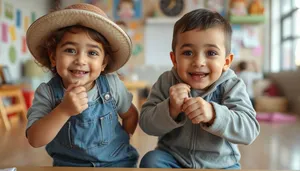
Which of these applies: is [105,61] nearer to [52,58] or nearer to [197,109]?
[52,58]

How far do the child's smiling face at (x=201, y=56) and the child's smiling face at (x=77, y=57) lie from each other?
0.22 m

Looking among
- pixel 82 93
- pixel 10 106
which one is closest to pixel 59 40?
pixel 82 93

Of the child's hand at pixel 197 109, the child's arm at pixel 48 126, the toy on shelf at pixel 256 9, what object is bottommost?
the child's arm at pixel 48 126

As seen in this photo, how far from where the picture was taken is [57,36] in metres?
0.80

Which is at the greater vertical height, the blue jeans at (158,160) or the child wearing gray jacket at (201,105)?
the child wearing gray jacket at (201,105)

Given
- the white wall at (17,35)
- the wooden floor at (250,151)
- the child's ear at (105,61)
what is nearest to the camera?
the child's ear at (105,61)

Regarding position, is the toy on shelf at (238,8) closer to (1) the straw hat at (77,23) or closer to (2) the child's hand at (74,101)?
(1) the straw hat at (77,23)

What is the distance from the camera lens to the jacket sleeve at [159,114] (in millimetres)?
762

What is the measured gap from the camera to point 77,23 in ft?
2.55

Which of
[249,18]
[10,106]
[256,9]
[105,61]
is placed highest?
[256,9]

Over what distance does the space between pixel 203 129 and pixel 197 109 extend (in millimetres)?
153

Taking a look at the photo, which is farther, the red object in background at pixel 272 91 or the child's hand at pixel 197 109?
the red object in background at pixel 272 91

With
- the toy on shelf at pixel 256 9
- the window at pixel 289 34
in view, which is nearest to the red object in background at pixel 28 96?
the window at pixel 289 34

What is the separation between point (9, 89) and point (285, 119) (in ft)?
9.82
